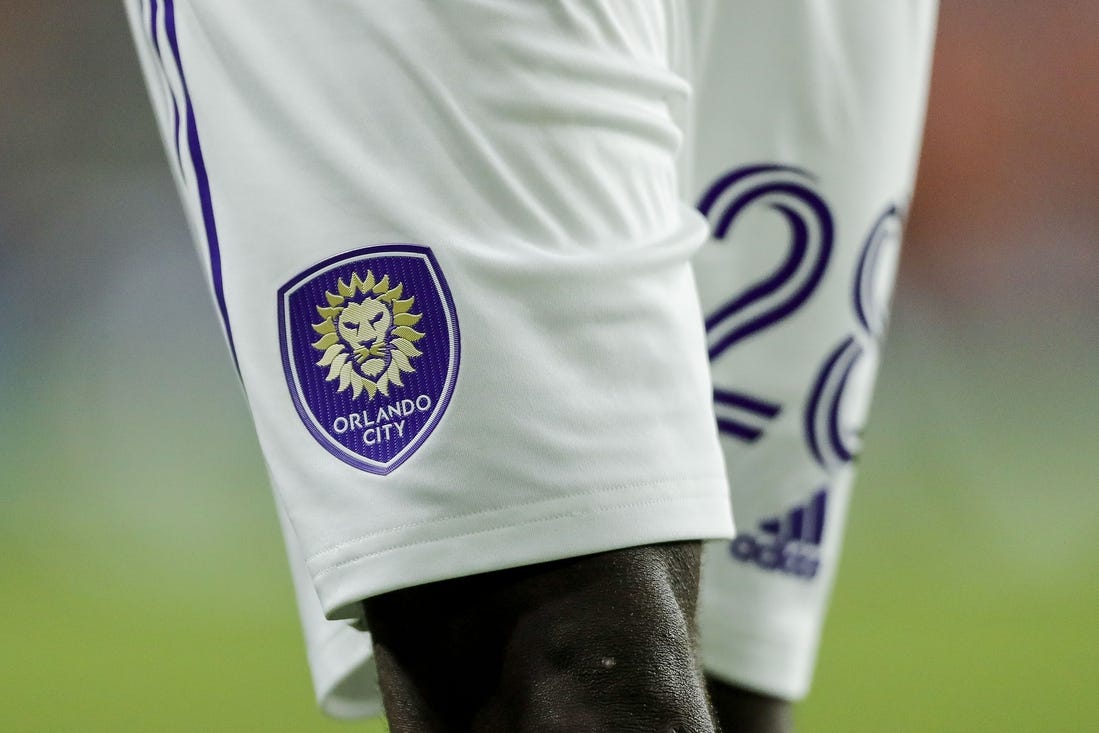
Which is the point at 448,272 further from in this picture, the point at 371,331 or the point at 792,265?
the point at 792,265

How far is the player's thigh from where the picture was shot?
2.81ft

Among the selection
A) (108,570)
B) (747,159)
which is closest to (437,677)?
(747,159)

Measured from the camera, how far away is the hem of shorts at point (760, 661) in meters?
0.87

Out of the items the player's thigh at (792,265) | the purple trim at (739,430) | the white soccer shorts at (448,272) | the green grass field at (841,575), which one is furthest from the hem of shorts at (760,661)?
the green grass field at (841,575)

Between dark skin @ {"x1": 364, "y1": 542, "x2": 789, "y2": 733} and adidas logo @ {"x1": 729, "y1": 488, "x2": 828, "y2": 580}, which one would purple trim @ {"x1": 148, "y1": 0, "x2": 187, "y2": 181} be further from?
adidas logo @ {"x1": 729, "y1": 488, "x2": 828, "y2": 580}

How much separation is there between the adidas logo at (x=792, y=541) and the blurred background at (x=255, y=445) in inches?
26.6

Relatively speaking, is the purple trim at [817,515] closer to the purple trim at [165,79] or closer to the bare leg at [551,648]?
the bare leg at [551,648]

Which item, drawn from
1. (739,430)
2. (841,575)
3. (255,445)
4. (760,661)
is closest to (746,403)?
(739,430)

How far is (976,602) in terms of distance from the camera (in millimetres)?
1812

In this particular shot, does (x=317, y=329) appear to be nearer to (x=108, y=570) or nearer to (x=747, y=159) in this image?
(x=747, y=159)

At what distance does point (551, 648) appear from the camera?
0.50 metres

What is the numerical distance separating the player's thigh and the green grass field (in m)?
0.64

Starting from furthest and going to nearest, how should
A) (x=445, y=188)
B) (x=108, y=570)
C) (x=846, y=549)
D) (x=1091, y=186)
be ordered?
(x=1091, y=186) → (x=846, y=549) → (x=108, y=570) → (x=445, y=188)

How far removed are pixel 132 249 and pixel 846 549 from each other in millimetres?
1128
